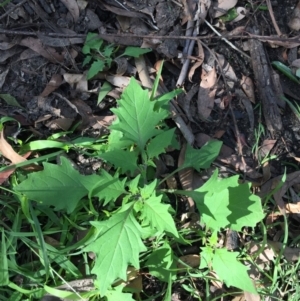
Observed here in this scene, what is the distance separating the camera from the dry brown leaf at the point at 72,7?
251 cm

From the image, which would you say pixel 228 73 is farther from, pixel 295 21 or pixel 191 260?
pixel 191 260

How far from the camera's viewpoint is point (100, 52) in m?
2.45

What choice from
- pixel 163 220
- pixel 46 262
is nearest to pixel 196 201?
pixel 163 220

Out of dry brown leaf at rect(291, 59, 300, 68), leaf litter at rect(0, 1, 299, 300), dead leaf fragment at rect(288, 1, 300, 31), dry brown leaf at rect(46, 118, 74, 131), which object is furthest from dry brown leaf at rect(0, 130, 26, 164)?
dead leaf fragment at rect(288, 1, 300, 31)

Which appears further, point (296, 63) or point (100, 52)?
point (296, 63)

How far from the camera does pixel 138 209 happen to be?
2.04 m

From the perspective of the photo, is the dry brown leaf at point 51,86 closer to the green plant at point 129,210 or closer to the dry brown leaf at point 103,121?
the dry brown leaf at point 103,121

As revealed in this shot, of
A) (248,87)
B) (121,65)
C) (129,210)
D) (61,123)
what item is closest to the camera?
(129,210)

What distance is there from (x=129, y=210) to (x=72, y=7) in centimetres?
122

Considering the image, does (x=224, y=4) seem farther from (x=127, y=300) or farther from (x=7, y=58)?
(x=127, y=300)

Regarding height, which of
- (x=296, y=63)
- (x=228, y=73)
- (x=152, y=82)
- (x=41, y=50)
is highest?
(x=41, y=50)

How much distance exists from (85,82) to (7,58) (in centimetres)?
45

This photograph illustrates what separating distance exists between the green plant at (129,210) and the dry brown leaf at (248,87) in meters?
0.46

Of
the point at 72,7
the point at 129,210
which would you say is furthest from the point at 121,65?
the point at 129,210
